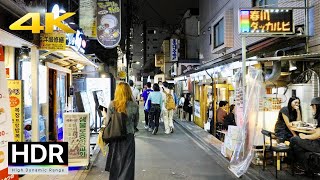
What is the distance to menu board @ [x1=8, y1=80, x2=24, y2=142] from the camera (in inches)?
279

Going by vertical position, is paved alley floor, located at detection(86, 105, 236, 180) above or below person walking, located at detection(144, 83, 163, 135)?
below

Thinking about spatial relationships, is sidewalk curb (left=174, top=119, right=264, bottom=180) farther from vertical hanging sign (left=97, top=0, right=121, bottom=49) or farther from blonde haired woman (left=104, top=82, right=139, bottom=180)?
vertical hanging sign (left=97, top=0, right=121, bottom=49)

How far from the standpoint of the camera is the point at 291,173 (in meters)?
8.51

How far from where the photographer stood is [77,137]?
8.81 metres

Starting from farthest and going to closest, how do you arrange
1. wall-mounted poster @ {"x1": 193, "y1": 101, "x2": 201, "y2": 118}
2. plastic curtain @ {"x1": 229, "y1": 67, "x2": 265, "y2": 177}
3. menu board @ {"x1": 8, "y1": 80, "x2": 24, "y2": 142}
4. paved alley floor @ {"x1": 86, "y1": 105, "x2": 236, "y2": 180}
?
wall-mounted poster @ {"x1": 193, "y1": 101, "x2": 201, "y2": 118}, paved alley floor @ {"x1": 86, "y1": 105, "x2": 236, "y2": 180}, plastic curtain @ {"x1": 229, "y1": 67, "x2": 265, "y2": 177}, menu board @ {"x1": 8, "y1": 80, "x2": 24, "y2": 142}

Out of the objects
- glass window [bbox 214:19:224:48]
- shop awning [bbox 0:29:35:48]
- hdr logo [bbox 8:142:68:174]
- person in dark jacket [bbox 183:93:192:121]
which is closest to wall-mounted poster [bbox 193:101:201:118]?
person in dark jacket [bbox 183:93:192:121]

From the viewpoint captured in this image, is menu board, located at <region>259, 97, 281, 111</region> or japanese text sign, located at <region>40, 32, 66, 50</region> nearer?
japanese text sign, located at <region>40, 32, 66, 50</region>

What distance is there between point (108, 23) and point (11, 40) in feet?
30.4

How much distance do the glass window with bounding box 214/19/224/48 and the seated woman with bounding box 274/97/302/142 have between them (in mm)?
11270

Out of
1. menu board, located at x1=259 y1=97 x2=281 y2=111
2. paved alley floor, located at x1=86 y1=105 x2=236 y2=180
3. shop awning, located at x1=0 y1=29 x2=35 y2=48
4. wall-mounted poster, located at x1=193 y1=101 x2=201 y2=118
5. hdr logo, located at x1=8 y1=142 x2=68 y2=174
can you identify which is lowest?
paved alley floor, located at x1=86 y1=105 x2=236 y2=180

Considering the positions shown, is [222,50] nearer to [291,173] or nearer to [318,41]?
[318,41]

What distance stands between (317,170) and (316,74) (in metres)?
2.97

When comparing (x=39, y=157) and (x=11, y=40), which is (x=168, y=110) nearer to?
(x=11, y=40)

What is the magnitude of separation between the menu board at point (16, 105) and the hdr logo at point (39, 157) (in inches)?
125
